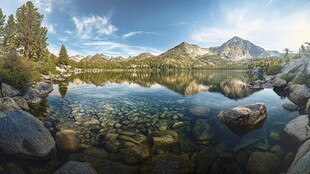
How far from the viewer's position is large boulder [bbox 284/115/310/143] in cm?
1287

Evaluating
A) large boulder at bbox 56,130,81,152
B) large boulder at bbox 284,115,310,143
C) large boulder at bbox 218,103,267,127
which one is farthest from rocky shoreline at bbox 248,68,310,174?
large boulder at bbox 56,130,81,152

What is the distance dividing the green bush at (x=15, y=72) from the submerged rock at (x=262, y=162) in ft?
93.4

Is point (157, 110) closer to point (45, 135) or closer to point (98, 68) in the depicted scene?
point (45, 135)

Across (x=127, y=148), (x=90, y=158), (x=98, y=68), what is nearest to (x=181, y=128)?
(x=127, y=148)

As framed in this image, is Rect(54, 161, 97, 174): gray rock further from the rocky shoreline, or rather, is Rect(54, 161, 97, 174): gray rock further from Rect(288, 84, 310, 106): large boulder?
Rect(288, 84, 310, 106): large boulder

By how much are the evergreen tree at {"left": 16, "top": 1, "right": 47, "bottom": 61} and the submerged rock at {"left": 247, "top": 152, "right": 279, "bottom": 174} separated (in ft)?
204

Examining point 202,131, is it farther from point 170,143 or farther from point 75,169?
point 75,169

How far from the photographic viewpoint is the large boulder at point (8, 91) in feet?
71.7

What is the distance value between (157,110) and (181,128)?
6.73 metres

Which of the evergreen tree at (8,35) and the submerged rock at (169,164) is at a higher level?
the evergreen tree at (8,35)

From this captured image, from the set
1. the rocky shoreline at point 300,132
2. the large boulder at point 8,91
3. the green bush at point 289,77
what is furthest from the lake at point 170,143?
the green bush at point 289,77

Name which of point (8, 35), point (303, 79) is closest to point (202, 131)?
point (303, 79)

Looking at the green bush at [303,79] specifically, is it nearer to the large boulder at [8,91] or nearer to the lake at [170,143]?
the lake at [170,143]

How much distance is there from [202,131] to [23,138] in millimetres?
12765
